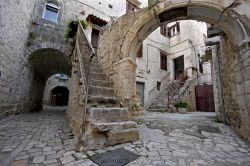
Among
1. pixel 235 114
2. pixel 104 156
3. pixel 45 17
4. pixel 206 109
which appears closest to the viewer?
pixel 104 156

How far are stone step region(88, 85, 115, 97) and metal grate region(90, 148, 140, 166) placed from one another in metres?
1.51

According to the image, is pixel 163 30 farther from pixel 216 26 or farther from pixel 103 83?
pixel 103 83

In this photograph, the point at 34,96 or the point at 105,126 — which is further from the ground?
the point at 34,96

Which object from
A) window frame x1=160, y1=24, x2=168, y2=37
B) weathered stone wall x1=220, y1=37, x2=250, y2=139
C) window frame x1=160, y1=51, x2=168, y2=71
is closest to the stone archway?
weathered stone wall x1=220, y1=37, x2=250, y2=139

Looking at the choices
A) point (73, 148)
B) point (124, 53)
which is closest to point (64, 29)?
point (124, 53)

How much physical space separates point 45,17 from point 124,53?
6914 mm

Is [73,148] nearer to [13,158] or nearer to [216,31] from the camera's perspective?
[13,158]

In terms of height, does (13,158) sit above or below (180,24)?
below

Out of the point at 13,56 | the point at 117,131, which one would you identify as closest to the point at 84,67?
the point at 117,131

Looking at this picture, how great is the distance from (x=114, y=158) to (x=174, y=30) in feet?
48.8

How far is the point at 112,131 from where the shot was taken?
8.61 ft

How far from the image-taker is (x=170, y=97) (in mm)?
10461

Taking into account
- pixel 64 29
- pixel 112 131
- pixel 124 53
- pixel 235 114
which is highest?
pixel 64 29

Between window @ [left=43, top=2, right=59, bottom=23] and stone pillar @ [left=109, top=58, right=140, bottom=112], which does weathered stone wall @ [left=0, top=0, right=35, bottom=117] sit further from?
stone pillar @ [left=109, top=58, right=140, bottom=112]
